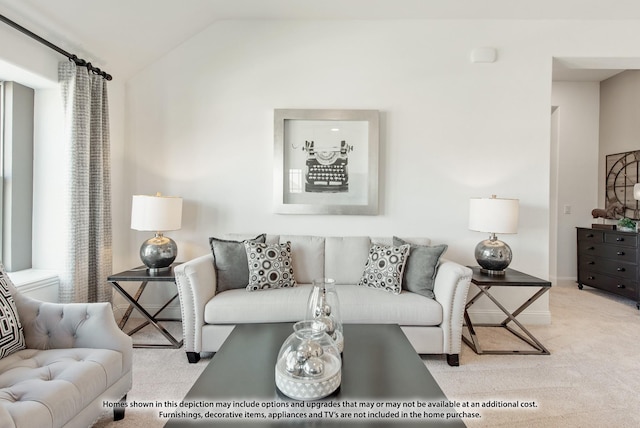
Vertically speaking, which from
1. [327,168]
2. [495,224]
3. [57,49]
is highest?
[57,49]

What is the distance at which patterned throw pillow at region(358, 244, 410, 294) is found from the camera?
2637 millimetres

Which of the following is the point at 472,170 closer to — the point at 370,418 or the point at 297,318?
the point at 297,318

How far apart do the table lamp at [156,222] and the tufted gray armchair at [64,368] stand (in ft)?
3.37

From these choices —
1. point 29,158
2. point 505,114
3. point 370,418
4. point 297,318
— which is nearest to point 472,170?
point 505,114

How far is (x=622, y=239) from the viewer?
3959mm

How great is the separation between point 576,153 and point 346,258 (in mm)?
4185

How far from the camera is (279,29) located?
3.27 m

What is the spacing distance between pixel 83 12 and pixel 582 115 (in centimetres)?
607

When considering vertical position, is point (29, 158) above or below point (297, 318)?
above

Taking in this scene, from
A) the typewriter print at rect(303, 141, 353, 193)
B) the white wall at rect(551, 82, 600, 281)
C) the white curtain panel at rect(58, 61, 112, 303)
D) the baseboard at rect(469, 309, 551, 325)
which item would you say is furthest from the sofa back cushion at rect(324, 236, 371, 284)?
the white wall at rect(551, 82, 600, 281)

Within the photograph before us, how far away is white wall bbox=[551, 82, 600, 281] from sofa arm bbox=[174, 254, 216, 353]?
494cm

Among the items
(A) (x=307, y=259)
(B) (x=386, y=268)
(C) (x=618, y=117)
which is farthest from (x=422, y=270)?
(C) (x=618, y=117)

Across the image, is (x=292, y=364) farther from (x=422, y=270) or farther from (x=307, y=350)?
(x=422, y=270)

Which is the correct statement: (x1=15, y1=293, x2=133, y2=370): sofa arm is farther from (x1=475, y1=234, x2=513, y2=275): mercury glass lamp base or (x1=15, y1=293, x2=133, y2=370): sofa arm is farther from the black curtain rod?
(x1=475, y1=234, x2=513, y2=275): mercury glass lamp base
